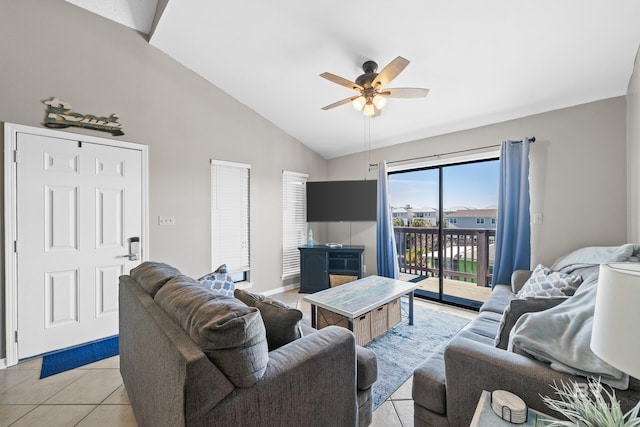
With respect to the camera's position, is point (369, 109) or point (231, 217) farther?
point (231, 217)

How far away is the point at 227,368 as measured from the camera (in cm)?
92

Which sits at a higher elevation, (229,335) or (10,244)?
(10,244)

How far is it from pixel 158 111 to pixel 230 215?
1507mm

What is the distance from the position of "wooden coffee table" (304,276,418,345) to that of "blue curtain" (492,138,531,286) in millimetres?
1140

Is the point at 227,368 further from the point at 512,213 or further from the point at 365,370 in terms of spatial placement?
the point at 512,213

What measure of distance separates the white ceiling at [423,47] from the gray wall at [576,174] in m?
0.14

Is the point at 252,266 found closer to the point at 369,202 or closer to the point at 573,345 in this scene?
the point at 369,202

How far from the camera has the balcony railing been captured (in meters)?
3.83

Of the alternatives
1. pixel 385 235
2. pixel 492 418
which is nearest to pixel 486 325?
pixel 492 418

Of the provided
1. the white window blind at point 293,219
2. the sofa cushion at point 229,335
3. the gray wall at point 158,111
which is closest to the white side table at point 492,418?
the sofa cushion at point 229,335

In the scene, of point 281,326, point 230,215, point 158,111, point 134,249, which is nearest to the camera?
point 281,326

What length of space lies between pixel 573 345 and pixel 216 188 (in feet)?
11.7

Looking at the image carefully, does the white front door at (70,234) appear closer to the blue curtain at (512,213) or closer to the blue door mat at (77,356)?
the blue door mat at (77,356)

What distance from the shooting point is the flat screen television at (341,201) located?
4.19 m
